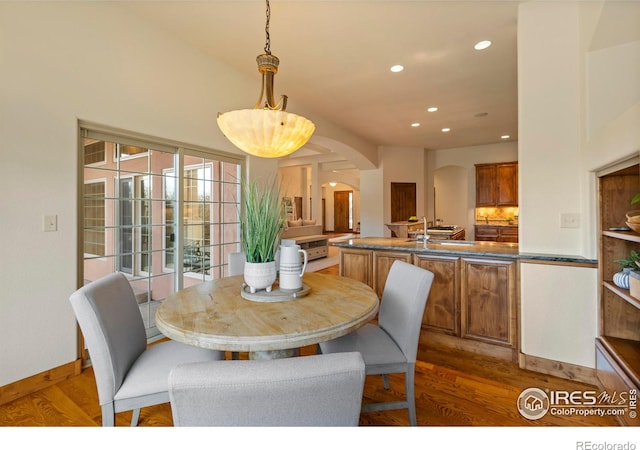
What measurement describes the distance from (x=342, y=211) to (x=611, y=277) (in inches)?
538

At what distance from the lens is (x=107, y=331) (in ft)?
4.31

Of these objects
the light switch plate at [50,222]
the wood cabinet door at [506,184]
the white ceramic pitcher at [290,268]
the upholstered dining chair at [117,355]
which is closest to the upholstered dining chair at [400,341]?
the white ceramic pitcher at [290,268]

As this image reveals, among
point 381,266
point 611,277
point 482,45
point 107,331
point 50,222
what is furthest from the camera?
point 381,266

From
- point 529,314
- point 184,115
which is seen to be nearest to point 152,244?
point 184,115

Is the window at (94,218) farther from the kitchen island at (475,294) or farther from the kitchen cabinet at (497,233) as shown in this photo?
the kitchen cabinet at (497,233)

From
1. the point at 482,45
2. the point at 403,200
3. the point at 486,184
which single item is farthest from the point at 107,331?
the point at 486,184

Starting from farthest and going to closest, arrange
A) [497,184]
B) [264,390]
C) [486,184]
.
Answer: [486,184]
[497,184]
[264,390]

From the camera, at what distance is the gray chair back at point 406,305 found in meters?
1.59

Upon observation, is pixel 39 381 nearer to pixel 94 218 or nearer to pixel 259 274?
pixel 94 218

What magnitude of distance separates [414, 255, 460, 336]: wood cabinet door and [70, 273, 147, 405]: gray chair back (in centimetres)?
230

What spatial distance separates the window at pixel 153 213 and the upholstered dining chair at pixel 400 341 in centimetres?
215

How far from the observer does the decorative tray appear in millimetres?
1566

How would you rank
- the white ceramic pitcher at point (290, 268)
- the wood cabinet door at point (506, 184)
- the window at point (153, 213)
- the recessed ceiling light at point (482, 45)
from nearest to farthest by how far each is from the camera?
the white ceramic pitcher at point (290, 268) < the window at point (153, 213) < the recessed ceiling light at point (482, 45) < the wood cabinet door at point (506, 184)
